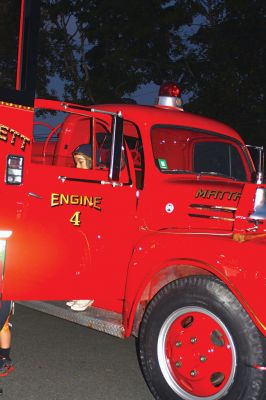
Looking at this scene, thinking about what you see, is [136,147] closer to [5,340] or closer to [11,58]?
[11,58]

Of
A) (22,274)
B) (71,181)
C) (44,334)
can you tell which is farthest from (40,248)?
(44,334)

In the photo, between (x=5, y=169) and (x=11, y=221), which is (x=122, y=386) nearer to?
(x=11, y=221)

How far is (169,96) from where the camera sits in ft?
16.8

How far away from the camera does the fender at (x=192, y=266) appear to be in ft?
10.5

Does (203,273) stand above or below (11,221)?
below

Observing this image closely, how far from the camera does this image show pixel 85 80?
20781 millimetres

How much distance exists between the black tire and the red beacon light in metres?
2.12

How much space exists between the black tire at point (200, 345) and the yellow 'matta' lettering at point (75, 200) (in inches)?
35.6

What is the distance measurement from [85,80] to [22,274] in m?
17.8

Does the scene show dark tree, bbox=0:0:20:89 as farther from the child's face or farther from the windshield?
the windshield

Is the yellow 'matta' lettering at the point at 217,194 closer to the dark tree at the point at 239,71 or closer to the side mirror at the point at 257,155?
the side mirror at the point at 257,155

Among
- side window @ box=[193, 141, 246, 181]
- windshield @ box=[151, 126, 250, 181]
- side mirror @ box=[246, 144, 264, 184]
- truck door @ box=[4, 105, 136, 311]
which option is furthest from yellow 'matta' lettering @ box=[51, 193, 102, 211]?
side mirror @ box=[246, 144, 264, 184]

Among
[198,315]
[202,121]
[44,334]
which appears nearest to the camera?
[198,315]

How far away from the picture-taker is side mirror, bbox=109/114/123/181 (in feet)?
12.0
